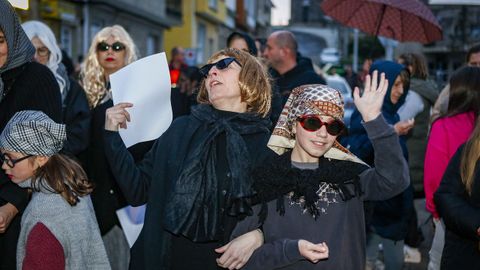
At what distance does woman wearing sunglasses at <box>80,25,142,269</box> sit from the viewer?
4.80 m

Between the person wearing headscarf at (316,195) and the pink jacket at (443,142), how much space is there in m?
1.70

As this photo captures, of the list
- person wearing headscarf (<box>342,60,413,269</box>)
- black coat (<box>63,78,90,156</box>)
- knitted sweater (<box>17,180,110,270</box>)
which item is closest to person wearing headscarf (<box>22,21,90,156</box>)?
Result: black coat (<box>63,78,90,156</box>)

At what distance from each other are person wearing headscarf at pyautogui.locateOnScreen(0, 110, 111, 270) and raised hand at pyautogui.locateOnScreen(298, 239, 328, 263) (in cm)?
108

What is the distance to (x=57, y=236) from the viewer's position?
9.86 ft

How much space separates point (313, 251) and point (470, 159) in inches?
50.9

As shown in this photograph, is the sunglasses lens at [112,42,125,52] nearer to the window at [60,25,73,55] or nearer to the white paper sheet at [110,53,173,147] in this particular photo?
the white paper sheet at [110,53,173,147]

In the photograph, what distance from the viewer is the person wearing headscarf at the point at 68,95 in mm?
4598

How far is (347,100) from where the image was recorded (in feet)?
57.9

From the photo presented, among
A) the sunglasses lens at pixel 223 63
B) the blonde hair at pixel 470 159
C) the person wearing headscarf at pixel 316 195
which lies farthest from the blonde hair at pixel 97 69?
the blonde hair at pixel 470 159

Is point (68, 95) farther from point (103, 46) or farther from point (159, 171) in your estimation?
point (159, 171)

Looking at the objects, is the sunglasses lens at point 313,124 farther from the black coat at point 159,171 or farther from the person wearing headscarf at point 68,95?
the person wearing headscarf at point 68,95

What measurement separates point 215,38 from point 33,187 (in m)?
32.9

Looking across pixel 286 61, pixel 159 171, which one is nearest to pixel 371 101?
pixel 159 171

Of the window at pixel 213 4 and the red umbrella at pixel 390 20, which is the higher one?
the window at pixel 213 4
